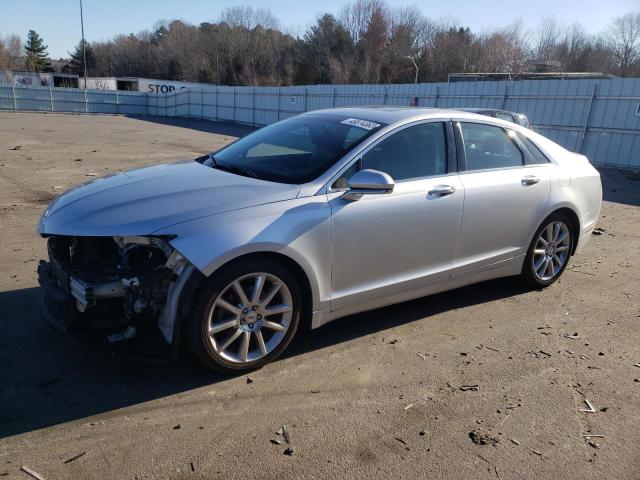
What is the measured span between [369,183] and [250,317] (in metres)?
1.14

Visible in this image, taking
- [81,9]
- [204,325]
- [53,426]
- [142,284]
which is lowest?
[53,426]

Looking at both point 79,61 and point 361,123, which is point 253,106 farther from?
point 79,61

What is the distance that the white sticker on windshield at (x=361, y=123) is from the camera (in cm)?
386

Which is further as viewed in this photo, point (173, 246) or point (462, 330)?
point (462, 330)

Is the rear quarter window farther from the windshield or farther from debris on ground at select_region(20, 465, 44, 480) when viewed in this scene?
debris on ground at select_region(20, 465, 44, 480)

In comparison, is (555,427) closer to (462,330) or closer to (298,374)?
(462,330)

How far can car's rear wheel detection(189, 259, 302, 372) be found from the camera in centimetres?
303

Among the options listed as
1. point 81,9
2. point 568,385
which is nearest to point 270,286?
point 568,385

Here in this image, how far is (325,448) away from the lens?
268cm

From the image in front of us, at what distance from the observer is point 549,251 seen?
4.98 m

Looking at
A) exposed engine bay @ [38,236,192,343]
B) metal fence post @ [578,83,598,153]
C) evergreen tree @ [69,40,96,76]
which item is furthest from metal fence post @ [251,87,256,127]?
evergreen tree @ [69,40,96,76]

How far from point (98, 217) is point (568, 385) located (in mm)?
3178

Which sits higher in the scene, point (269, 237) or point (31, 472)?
point (269, 237)

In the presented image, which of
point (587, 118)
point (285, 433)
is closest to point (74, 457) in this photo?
point (285, 433)
